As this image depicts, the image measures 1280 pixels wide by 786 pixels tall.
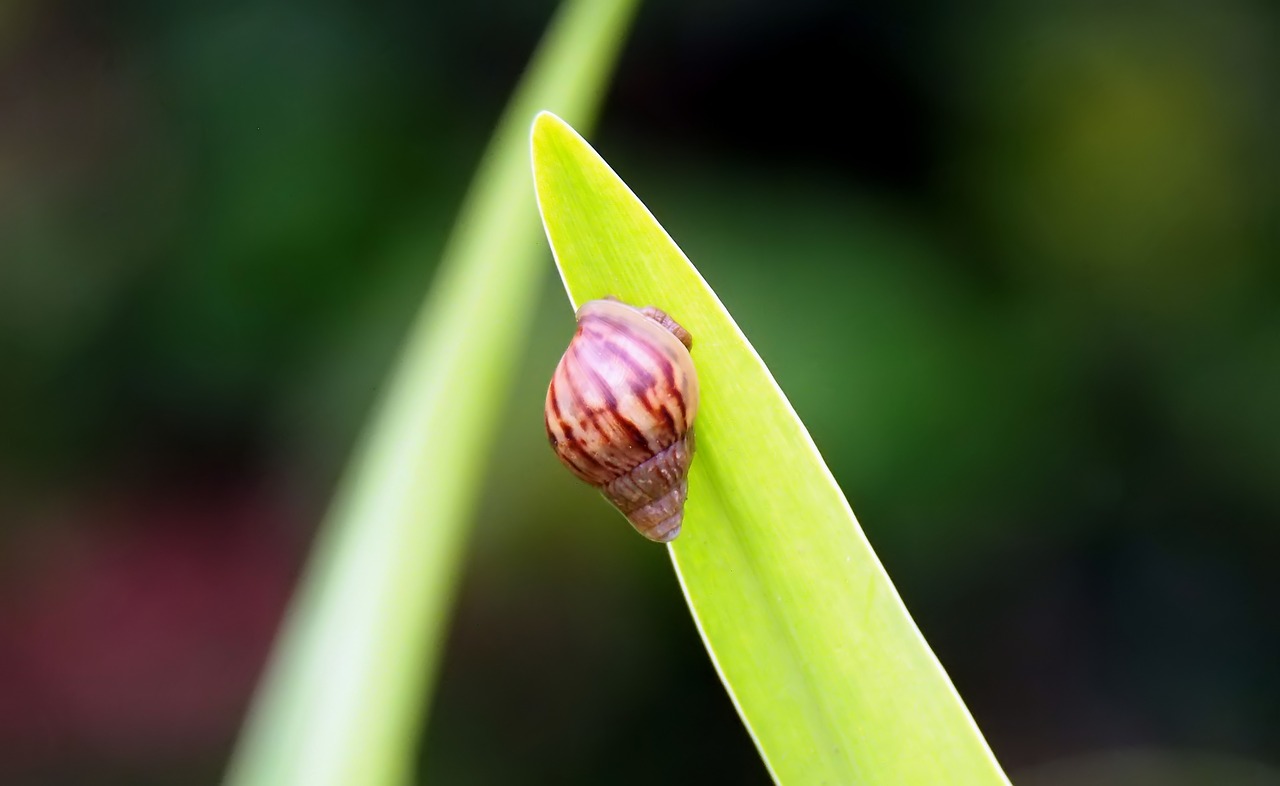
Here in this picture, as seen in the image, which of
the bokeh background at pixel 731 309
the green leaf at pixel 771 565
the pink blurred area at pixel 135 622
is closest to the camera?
the green leaf at pixel 771 565

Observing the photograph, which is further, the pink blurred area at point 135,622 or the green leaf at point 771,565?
the pink blurred area at point 135,622

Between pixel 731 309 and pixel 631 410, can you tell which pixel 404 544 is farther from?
pixel 731 309

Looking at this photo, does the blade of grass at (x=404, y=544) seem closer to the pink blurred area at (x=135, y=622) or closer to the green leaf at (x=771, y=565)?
the green leaf at (x=771, y=565)

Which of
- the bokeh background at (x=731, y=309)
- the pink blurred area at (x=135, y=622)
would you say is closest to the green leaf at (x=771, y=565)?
the bokeh background at (x=731, y=309)

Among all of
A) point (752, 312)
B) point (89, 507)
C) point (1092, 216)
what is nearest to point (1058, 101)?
point (1092, 216)

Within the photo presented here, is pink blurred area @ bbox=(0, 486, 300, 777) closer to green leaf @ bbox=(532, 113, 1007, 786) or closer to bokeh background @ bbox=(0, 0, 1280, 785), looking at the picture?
bokeh background @ bbox=(0, 0, 1280, 785)

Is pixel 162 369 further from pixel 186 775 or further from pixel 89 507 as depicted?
pixel 186 775
